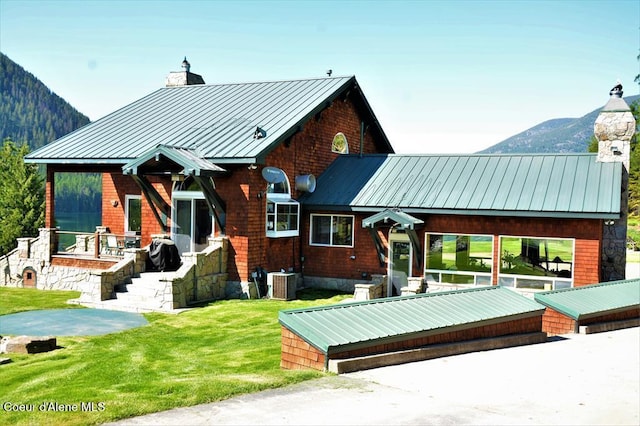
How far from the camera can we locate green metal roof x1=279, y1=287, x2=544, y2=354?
9.99 metres

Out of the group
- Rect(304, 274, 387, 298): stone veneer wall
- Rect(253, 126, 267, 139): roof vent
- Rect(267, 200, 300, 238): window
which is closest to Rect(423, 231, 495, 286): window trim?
Rect(304, 274, 387, 298): stone veneer wall

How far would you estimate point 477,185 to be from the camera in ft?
66.1

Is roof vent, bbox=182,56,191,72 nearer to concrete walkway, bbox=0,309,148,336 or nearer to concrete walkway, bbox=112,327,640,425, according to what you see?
concrete walkway, bbox=0,309,148,336

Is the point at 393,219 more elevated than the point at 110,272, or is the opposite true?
the point at 393,219

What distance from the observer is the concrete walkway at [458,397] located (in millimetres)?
7363

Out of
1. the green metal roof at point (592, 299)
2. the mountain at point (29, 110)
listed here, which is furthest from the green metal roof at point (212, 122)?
the mountain at point (29, 110)

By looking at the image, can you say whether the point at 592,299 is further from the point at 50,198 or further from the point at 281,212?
the point at 50,198

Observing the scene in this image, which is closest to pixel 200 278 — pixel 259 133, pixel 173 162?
pixel 173 162

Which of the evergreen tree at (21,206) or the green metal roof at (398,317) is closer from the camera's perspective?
the green metal roof at (398,317)

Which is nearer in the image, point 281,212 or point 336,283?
point 281,212

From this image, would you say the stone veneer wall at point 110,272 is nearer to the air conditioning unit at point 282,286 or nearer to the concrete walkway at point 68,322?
the concrete walkway at point 68,322

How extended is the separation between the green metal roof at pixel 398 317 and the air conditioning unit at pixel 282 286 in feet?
20.7

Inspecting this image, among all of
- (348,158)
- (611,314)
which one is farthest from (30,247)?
(611,314)

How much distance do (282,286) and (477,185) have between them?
677cm
